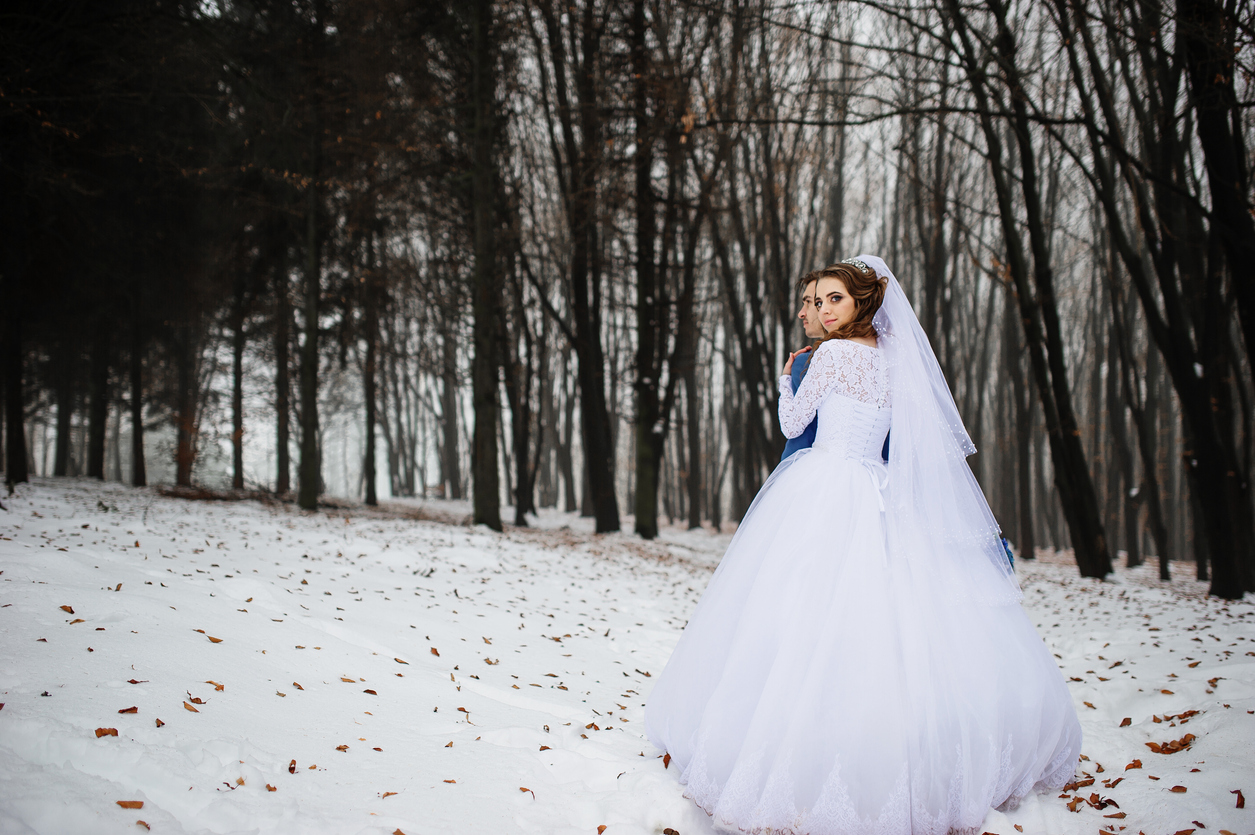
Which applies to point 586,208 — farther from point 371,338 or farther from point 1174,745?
point 1174,745

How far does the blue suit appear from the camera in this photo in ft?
10.5

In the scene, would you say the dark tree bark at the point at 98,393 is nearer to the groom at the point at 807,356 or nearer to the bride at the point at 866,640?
the bride at the point at 866,640

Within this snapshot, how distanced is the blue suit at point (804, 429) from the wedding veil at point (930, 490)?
358 millimetres

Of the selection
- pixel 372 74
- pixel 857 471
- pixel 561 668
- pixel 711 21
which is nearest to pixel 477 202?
pixel 372 74

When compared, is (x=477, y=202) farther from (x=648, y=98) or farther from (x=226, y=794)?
(x=226, y=794)

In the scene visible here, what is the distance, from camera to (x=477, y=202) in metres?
9.93

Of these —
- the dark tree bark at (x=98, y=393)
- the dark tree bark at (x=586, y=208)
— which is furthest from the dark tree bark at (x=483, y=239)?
the dark tree bark at (x=98, y=393)

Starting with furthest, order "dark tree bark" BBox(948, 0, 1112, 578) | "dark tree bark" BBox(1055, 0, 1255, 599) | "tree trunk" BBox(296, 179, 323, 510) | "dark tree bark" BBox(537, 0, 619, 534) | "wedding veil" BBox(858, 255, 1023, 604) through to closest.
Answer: "tree trunk" BBox(296, 179, 323, 510), "dark tree bark" BBox(537, 0, 619, 534), "dark tree bark" BBox(948, 0, 1112, 578), "dark tree bark" BBox(1055, 0, 1255, 599), "wedding veil" BBox(858, 255, 1023, 604)

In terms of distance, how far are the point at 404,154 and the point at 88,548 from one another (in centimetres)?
728

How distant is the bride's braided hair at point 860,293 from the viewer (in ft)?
10.1

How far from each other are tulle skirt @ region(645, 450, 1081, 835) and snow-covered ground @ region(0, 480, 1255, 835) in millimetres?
256

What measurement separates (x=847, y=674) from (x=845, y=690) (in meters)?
0.06

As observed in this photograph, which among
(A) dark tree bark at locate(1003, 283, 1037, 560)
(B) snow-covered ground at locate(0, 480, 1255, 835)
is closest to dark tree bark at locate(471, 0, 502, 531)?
(B) snow-covered ground at locate(0, 480, 1255, 835)

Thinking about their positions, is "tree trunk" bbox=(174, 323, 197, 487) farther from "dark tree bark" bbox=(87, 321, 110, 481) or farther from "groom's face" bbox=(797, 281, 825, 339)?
"groom's face" bbox=(797, 281, 825, 339)
